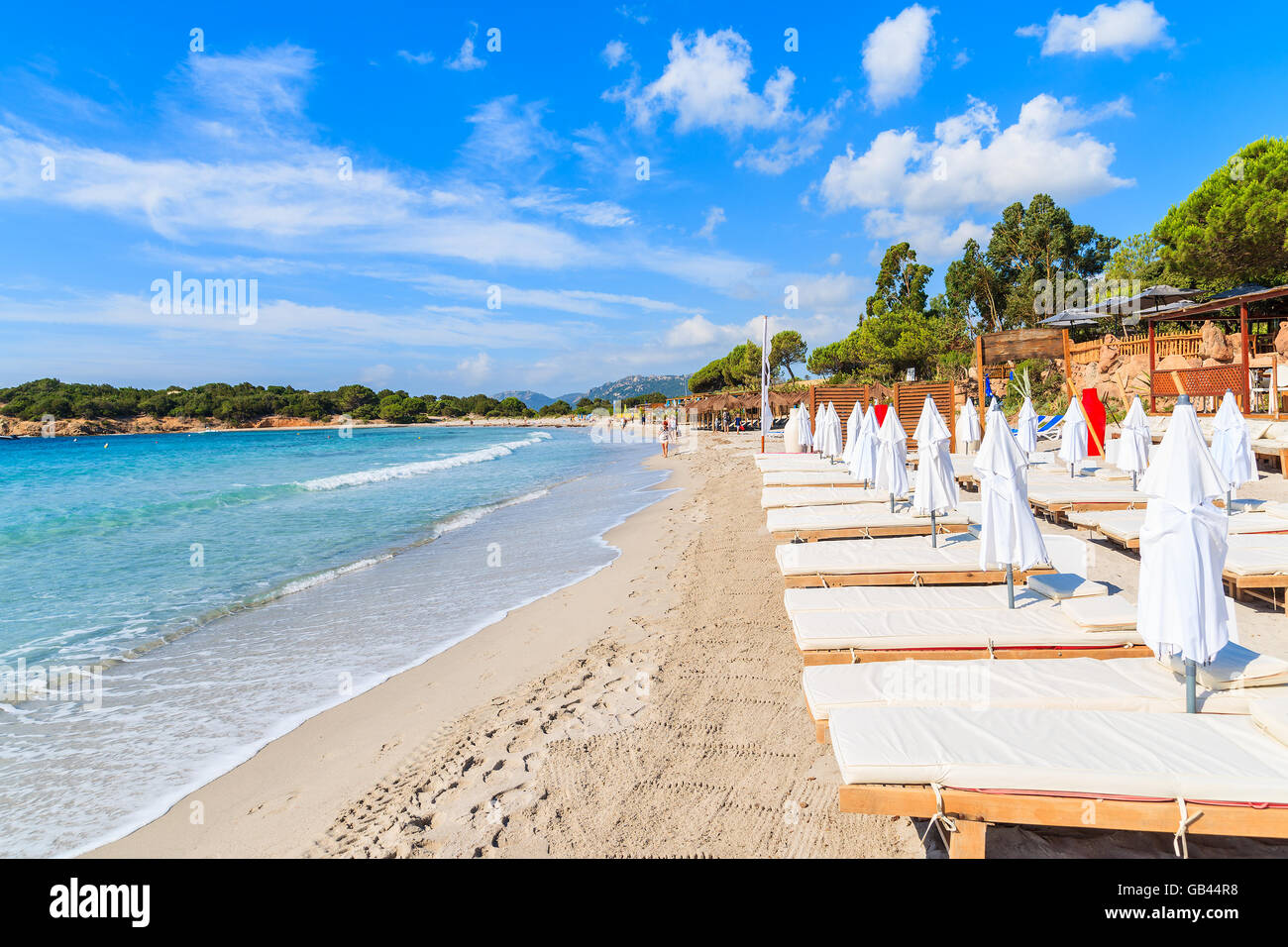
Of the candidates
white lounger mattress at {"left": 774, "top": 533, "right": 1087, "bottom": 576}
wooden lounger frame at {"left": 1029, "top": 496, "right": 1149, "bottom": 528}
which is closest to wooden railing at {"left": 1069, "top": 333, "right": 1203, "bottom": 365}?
wooden lounger frame at {"left": 1029, "top": 496, "right": 1149, "bottom": 528}

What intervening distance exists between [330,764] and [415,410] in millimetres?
116915

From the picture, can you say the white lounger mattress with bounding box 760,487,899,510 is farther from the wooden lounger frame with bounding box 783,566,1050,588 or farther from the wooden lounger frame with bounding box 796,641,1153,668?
the wooden lounger frame with bounding box 796,641,1153,668

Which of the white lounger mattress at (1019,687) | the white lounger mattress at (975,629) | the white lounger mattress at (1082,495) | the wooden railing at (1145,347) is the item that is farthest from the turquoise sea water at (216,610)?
the wooden railing at (1145,347)

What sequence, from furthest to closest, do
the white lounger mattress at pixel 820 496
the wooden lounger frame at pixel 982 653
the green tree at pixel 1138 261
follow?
the green tree at pixel 1138 261, the white lounger mattress at pixel 820 496, the wooden lounger frame at pixel 982 653

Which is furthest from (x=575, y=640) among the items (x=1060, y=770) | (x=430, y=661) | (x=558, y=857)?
(x=1060, y=770)

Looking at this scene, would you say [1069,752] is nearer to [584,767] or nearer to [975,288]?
[584,767]

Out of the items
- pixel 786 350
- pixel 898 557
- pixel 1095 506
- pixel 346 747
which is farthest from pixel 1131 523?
pixel 786 350

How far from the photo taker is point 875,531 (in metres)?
7.42

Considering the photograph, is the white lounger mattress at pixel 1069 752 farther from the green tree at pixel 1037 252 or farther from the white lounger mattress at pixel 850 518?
the green tree at pixel 1037 252

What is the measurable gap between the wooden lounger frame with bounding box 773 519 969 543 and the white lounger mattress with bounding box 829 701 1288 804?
14.3ft

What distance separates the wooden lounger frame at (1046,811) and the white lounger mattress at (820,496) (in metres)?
6.33

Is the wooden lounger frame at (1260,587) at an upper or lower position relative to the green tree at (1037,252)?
lower

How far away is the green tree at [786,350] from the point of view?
218ft

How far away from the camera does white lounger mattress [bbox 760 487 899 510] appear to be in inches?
366
